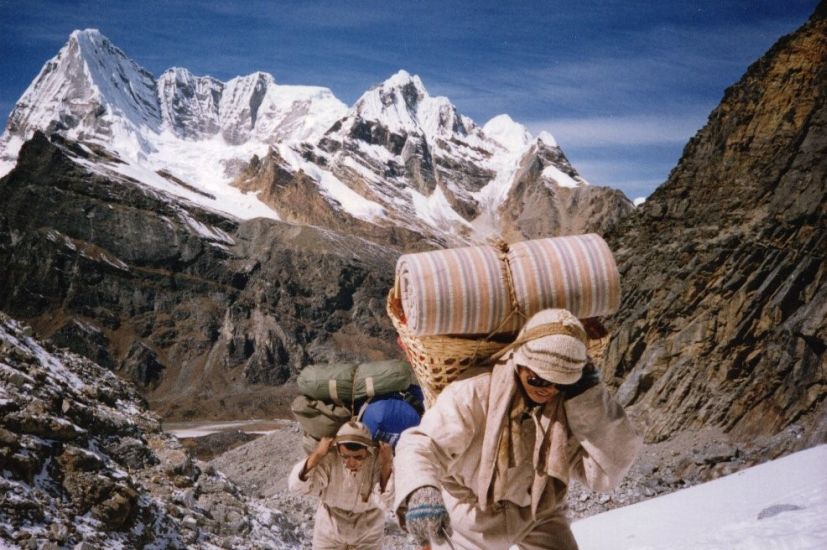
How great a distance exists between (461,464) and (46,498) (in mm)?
5796

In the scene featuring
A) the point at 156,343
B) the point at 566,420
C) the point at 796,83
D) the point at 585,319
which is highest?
the point at 796,83

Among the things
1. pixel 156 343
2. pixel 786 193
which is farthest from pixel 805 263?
pixel 156 343

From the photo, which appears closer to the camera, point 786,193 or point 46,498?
point 46,498

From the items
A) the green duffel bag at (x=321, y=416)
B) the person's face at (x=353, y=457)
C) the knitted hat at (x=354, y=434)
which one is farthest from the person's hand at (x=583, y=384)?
the green duffel bag at (x=321, y=416)

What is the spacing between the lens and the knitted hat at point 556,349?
2809 mm

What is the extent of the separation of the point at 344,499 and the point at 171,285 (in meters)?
102

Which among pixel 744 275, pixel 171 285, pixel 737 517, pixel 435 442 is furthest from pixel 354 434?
pixel 171 285

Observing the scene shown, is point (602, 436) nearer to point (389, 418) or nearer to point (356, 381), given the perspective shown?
point (389, 418)

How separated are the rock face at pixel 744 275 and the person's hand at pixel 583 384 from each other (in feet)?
56.8

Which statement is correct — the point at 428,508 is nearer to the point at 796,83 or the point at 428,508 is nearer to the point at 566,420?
the point at 566,420

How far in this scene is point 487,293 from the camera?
122 inches

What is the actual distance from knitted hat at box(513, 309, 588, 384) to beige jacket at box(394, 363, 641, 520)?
0.60 feet

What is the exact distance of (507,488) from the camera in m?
3.11

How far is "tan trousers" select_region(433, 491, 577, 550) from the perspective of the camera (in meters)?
3.20
